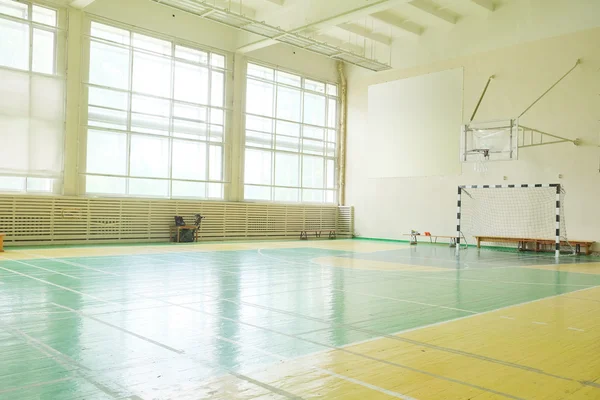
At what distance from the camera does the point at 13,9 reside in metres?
15.0

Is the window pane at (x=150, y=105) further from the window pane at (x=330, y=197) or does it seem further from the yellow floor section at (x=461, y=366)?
the yellow floor section at (x=461, y=366)

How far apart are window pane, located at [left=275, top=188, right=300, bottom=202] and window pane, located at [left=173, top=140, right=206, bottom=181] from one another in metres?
3.78

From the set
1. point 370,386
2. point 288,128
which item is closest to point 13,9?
point 288,128

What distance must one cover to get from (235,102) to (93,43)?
558 cm

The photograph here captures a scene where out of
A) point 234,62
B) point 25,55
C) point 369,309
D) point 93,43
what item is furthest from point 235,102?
point 369,309

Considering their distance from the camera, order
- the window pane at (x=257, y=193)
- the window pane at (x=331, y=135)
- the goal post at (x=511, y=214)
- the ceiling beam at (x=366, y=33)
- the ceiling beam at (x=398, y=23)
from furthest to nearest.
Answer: the window pane at (x=331, y=135) → the window pane at (x=257, y=193) → the ceiling beam at (x=366, y=33) → the ceiling beam at (x=398, y=23) → the goal post at (x=511, y=214)

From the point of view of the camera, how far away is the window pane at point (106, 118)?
16.4 m

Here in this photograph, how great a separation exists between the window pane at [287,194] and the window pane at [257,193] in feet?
1.58

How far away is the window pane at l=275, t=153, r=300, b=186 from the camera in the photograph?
2169cm

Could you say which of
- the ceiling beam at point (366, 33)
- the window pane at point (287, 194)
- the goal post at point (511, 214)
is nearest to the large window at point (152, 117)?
the window pane at point (287, 194)

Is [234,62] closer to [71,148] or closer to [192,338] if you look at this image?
[71,148]

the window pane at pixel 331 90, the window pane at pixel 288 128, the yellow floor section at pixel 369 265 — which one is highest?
the window pane at pixel 331 90

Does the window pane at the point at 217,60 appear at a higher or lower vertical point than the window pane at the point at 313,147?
higher

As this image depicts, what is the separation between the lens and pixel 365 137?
75.1ft
